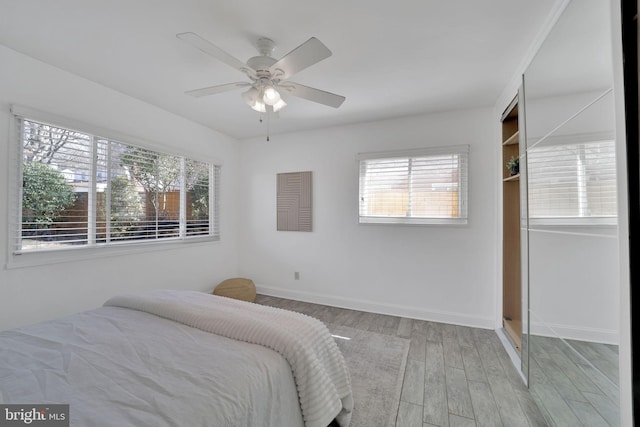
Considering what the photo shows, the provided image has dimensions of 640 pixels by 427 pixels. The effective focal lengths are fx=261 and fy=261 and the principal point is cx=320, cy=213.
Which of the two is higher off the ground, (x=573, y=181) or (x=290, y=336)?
(x=573, y=181)

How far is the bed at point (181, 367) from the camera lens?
0.89m

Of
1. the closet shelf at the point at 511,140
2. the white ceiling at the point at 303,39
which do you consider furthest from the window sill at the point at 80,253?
the closet shelf at the point at 511,140

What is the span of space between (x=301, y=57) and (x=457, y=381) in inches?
99.1

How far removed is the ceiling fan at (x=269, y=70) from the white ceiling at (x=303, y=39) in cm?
23

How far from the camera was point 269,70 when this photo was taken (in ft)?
5.84

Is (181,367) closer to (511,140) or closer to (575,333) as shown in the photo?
(575,333)

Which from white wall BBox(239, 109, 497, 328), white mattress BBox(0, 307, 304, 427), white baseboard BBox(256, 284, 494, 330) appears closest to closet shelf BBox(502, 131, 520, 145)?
white wall BBox(239, 109, 497, 328)

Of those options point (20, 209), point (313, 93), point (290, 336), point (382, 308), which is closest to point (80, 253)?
point (20, 209)

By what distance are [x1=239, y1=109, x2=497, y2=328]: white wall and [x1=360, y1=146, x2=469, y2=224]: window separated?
0.32ft

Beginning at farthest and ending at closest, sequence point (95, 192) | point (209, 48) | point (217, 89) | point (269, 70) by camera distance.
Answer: point (95, 192) → point (217, 89) → point (269, 70) → point (209, 48)

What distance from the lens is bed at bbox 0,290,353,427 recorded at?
893 millimetres

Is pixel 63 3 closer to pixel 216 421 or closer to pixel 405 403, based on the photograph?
pixel 216 421

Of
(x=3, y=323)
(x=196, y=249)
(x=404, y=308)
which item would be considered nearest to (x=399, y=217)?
(x=404, y=308)

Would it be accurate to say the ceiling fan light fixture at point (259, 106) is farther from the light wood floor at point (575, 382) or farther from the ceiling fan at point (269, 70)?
the light wood floor at point (575, 382)
